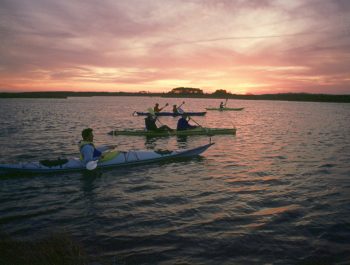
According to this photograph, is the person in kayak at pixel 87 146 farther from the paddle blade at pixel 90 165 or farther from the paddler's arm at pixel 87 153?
the paddle blade at pixel 90 165

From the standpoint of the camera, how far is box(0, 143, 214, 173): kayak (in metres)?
11.0

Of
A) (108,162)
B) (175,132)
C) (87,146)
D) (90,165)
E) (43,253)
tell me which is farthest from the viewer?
(175,132)

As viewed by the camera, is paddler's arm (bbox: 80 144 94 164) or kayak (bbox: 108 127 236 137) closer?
paddler's arm (bbox: 80 144 94 164)

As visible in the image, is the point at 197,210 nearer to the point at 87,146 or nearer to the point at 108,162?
the point at 87,146

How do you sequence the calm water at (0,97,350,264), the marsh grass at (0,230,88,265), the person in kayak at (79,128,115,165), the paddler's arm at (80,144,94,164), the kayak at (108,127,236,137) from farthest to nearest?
the kayak at (108,127,236,137)
the paddler's arm at (80,144,94,164)
the person in kayak at (79,128,115,165)
the calm water at (0,97,350,264)
the marsh grass at (0,230,88,265)

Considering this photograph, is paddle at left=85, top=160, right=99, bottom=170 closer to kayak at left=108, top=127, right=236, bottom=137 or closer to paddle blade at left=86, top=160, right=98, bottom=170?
paddle blade at left=86, top=160, right=98, bottom=170

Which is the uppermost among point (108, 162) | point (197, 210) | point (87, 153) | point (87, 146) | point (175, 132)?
point (87, 146)

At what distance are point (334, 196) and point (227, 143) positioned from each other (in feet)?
34.4

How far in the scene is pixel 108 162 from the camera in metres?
12.0

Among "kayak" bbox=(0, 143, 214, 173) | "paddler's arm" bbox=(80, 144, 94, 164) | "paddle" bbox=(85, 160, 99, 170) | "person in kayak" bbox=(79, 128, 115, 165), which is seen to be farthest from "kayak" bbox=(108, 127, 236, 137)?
"paddle" bbox=(85, 160, 99, 170)

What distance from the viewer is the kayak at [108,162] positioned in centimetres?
1096

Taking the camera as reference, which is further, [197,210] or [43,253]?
[197,210]

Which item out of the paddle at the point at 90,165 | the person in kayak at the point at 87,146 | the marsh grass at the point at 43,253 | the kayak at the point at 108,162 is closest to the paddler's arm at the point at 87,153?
the person in kayak at the point at 87,146

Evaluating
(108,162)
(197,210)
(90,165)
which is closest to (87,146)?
(90,165)
